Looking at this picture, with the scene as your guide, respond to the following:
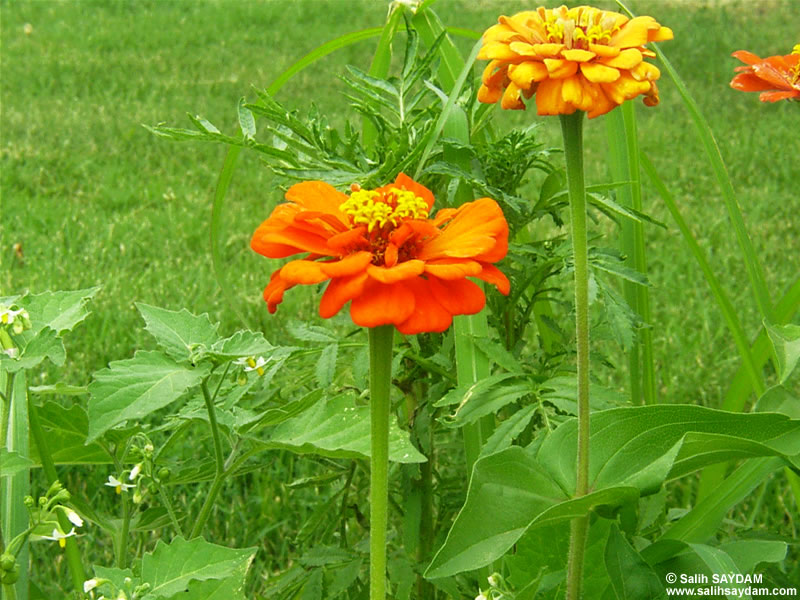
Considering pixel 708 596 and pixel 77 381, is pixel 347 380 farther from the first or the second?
pixel 77 381

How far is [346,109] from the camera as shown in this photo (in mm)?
3994

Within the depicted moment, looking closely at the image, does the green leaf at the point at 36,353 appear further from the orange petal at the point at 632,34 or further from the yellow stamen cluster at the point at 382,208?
the orange petal at the point at 632,34

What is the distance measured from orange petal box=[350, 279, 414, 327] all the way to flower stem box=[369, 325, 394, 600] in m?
0.05

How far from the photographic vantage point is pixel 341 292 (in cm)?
78

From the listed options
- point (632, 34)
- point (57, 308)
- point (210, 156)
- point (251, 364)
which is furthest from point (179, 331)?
point (210, 156)

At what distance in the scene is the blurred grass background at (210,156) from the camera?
2.45 meters

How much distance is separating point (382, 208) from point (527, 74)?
0.53 feet

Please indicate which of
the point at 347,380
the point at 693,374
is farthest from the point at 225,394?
the point at 693,374

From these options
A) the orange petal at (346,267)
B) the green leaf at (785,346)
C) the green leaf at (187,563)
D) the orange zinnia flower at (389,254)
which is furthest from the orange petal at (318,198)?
the green leaf at (785,346)

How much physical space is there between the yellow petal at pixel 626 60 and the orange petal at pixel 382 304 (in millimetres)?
249

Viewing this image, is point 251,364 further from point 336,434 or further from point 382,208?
point 382,208

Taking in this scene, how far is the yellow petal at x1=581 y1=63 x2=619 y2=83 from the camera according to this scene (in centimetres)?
80

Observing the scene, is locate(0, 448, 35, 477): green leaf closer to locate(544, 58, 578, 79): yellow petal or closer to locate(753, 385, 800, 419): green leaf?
locate(544, 58, 578, 79): yellow petal

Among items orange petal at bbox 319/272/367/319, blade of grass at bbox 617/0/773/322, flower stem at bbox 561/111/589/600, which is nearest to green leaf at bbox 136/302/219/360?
orange petal at bbox 319/272/367/319
